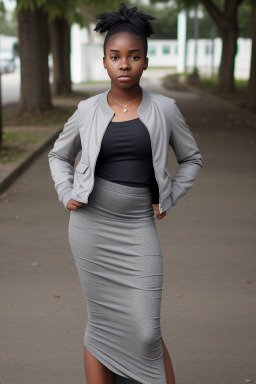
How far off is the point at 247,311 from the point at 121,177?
2.53 m

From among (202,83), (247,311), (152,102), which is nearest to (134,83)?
(152,102)

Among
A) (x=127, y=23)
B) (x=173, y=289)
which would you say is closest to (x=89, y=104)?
(x=127, y=23)

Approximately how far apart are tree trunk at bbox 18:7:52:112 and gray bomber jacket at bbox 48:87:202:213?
58.4ft

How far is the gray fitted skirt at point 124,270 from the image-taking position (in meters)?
3.22

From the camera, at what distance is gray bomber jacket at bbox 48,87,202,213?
3.21 meters

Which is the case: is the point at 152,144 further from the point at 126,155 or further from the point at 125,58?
the point at 125,58

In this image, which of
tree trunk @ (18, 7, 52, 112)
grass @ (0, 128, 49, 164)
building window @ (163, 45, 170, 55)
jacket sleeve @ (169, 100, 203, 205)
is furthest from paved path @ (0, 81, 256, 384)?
building window @ (163, 45, 170, 55)

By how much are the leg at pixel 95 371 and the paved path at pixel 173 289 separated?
88 centimetres

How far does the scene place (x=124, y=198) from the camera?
325cm

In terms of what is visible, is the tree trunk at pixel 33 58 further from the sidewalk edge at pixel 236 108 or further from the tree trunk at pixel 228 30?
the tree trunk at pixel 228 30

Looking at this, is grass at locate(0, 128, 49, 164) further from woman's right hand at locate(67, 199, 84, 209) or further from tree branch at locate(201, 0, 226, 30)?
tree branch at locate(201, 0, 226, 30)

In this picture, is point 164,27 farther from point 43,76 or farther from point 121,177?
point 121,177

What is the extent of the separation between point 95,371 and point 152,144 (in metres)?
1.04

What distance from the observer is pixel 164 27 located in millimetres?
100438
